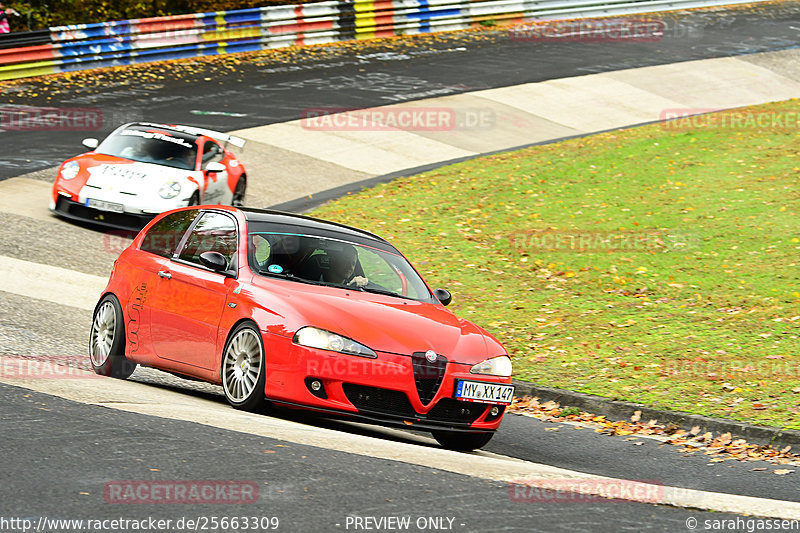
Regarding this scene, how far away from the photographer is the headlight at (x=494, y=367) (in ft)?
26.1

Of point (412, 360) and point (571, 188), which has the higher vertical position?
point (412, 360)

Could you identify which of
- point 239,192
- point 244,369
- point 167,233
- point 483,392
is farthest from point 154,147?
point 483,392

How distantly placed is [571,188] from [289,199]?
5019 millimetres

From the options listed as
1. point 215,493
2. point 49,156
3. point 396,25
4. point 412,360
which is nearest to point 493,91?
point 396,25

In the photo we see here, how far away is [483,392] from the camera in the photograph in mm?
7961

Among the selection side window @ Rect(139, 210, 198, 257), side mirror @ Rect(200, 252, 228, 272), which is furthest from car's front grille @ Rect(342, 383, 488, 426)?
side window @ Rect(139, 210, 198, 257)

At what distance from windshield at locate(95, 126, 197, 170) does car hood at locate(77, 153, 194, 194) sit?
0.21 meters

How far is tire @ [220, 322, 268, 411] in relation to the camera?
7.73 metres

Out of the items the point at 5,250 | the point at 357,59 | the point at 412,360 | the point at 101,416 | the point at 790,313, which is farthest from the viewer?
the point at 357,59

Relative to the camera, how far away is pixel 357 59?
30.6 m

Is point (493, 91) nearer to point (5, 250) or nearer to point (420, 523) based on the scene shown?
point (5, 250)

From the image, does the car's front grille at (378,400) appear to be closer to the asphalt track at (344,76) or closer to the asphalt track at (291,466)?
the asphalt track at (291,466)

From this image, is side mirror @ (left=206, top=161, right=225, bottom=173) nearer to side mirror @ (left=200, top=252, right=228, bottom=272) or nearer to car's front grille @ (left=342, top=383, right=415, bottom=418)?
side mirror @ (left=200, top=252, right=228, bottom=272)

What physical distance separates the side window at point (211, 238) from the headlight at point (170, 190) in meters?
6.47
